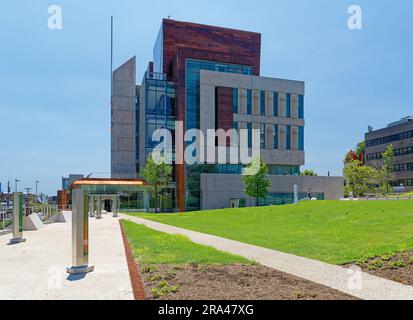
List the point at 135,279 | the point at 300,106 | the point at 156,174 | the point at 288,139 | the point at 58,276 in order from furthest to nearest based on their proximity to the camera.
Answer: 1. the point at 300,106
2. the point at 288,139
3. the point at 156,174
4. the point at 58,276
5. the point at 135,279

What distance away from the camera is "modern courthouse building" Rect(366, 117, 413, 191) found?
8844cm

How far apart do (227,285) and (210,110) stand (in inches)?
2162

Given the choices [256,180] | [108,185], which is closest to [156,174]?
[108,185]

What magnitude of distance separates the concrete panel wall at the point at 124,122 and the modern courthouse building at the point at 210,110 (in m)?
0.18

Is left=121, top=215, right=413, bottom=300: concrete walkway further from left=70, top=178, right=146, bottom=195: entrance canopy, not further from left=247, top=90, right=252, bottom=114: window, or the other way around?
left=247, top=90, right=252, bottom=114: window

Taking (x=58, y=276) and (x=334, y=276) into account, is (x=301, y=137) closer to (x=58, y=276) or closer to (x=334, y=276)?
(x=334, y=276)

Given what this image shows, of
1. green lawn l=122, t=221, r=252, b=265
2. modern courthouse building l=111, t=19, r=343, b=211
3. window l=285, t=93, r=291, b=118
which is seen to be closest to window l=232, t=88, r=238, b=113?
modern courthouse building l=111, t=19, r=343, b=211

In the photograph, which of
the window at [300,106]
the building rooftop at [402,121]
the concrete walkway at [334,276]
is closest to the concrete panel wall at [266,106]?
the window at [300,106]

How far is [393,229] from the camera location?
45.6 ft

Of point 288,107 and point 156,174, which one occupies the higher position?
point 288,107

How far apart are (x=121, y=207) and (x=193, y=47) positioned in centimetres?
3089

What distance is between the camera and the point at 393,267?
8656mm

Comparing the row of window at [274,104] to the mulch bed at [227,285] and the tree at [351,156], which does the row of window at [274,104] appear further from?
the mulch bed at [227,285]

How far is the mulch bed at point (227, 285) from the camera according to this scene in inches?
255
